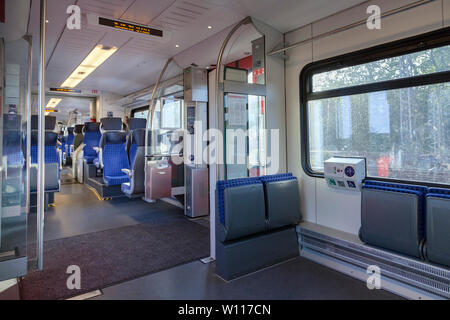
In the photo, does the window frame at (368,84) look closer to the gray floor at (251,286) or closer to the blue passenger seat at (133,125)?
the gray floor at (251,286)

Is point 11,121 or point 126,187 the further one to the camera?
point 126,187

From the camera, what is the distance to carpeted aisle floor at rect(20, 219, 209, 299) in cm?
268

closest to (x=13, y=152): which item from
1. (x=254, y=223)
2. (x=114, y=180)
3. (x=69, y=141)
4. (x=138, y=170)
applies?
(x=254, y=223)

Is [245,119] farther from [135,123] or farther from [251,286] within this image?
[135,123]

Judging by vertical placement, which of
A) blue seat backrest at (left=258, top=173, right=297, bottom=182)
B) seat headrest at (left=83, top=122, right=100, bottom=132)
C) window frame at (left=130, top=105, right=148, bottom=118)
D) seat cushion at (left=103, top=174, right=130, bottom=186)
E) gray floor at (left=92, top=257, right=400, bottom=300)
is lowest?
gray floor at (left=92, top=257, right=400, bottom=300)

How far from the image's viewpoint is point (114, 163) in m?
6.65

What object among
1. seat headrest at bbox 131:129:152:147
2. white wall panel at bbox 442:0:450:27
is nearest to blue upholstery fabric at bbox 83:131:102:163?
seat headrest at bbox 131:129:152:147

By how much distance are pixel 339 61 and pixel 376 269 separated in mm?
2372

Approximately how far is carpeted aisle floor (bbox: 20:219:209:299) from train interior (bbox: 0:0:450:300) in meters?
0.02

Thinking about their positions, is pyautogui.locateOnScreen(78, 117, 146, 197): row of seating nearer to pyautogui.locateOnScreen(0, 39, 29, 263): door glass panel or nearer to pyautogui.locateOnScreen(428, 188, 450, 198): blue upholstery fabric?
pyautogui.locateOnScreen(0, 39, 29, 263): door glass panel

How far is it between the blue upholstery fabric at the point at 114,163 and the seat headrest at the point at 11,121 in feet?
14.1

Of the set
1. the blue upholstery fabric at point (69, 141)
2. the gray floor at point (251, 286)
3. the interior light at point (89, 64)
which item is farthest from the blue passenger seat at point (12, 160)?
the blue upholstery fabric at point (69, 141)

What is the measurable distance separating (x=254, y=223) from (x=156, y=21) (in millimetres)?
3271

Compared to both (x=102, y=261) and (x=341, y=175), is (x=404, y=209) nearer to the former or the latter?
(x=341, y=175)
